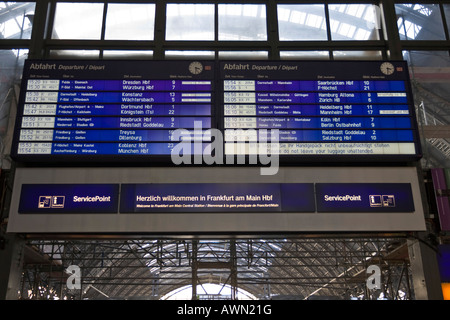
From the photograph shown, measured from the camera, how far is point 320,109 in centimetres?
809

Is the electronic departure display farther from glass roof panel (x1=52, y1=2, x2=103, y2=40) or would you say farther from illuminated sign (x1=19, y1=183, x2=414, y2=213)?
glass roof panel (x1=52, y1=2, x2=103, y2=40)

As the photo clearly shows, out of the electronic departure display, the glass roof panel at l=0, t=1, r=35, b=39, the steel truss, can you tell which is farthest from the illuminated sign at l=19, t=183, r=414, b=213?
the steel truss

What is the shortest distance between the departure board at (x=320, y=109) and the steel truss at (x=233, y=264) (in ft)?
14.7

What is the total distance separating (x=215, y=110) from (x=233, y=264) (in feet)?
57.3

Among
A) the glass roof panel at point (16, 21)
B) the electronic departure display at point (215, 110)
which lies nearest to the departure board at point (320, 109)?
the electronic departure display at point (215, 110)

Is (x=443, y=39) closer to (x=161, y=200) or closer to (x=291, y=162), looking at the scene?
(x=291, y=162)

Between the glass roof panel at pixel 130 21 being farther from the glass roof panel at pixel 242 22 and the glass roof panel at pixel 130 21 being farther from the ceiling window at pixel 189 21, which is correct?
the glass roof panel at pixel 242 22

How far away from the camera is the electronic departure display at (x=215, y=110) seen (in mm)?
7844

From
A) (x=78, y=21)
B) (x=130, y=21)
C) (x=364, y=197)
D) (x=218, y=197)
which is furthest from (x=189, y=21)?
(x=364, y=197)

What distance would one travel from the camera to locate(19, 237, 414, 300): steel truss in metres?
20.9

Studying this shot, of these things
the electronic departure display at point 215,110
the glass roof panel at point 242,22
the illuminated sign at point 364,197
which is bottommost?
the illuminated sign at point 364,197

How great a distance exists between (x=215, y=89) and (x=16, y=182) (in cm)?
367

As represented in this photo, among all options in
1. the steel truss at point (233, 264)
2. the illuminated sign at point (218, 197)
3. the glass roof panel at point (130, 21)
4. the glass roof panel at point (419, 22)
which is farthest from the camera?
the steel truss at point (233, 264)
